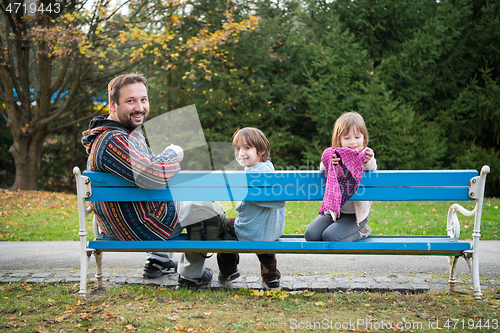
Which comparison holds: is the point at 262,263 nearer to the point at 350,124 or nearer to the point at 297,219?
the point at 350,124

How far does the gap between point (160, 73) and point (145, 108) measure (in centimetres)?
1035

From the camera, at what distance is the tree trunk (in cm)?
1244

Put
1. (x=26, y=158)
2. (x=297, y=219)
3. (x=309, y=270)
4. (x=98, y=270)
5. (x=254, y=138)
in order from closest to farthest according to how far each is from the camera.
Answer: (x=254, y=138), (x=98, y=270), (x=309, y=270), (x=297, y=219), (x=26, y=158)

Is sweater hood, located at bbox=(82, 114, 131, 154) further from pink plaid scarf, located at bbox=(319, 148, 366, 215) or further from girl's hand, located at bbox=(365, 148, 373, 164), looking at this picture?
girl's hand, located at bbox=(365, 148, 373, 164)

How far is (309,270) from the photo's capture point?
170 inches

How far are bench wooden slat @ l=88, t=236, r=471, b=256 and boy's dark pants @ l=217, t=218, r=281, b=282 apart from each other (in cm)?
38

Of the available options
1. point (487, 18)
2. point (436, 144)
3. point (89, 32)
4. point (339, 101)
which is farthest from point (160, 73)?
point (487, 18)

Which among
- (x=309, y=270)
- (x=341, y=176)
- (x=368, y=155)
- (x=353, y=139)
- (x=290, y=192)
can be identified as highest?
Result: (x=353, y=139)

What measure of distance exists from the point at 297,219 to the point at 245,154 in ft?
13.4

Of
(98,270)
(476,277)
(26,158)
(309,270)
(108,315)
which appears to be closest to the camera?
(108,315)

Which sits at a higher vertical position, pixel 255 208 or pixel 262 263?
pixel 255 208

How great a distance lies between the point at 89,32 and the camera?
440 inches

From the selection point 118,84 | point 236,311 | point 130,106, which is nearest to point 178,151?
point 130,106

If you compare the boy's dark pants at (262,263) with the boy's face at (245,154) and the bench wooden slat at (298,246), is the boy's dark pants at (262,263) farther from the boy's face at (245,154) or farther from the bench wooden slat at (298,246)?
the boy's face at (245,154)
